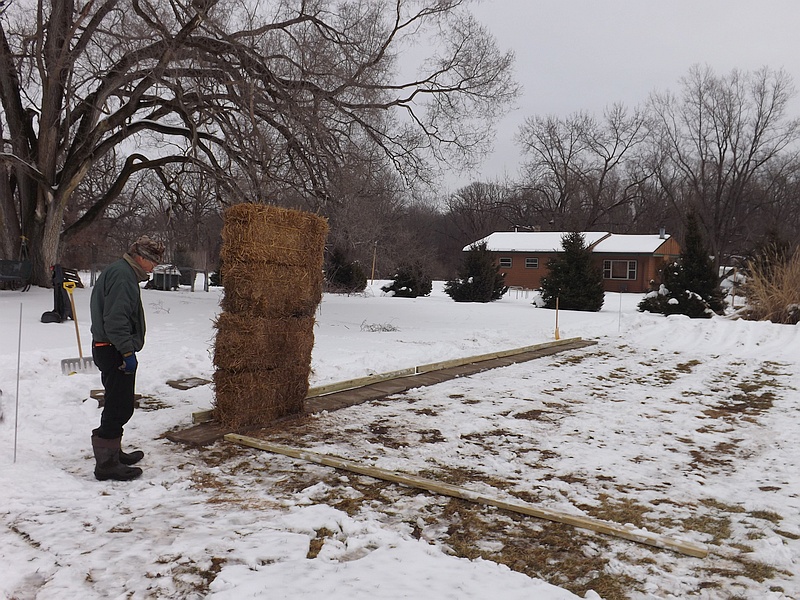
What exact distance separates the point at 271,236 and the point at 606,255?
39165mm

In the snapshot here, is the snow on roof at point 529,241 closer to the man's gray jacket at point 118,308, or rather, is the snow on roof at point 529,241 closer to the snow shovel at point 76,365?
the snow shovel at point 76,365

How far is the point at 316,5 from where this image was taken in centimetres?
1373

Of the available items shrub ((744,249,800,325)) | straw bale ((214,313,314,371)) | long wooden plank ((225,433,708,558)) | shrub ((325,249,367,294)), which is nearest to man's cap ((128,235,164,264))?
straw bale ((214,313,314,371))

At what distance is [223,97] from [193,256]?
2140 centimetres

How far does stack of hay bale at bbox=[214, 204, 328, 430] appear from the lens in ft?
17.7

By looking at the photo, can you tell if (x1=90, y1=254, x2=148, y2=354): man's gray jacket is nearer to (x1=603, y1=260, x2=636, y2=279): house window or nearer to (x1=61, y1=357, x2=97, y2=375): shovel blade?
(x1=61, y1=357, x2=97, y2=375): shovel blade

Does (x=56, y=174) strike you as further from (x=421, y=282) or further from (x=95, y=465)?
(x=421, y=282)

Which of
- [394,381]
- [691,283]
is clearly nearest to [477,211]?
[691,283]

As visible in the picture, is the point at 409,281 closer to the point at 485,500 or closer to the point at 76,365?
the point at 76,365

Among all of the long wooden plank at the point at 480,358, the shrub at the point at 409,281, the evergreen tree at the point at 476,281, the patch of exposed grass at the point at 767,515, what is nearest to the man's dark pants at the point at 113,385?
the patch of exposed grass at the point at 767,515

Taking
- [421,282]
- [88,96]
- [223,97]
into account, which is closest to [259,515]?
[223,97]

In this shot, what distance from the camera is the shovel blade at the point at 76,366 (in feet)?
22.0

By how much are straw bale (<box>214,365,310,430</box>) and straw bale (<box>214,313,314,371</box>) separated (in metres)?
0.09

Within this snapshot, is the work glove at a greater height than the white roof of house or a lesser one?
lesser
